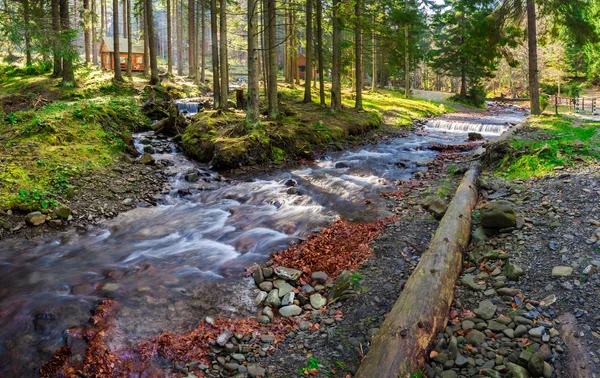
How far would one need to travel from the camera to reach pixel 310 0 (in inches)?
776

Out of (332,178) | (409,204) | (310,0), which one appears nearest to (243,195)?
(332,178)

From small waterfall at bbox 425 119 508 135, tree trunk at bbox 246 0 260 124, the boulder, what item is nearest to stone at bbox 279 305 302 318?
the boulder

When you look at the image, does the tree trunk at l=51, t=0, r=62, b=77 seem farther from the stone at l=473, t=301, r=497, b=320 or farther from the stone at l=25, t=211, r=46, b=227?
the stone at l=473, t=301, r=497, b=320

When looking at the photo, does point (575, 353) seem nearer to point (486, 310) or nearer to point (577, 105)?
point (486, 310)

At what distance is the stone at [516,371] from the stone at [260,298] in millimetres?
3092

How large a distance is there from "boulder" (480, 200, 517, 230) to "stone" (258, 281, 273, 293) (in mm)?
3587

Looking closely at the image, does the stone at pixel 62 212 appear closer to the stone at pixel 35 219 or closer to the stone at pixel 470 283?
the stone at pixel 35 219

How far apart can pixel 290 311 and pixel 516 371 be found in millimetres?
2672

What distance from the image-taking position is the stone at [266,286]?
5761mm

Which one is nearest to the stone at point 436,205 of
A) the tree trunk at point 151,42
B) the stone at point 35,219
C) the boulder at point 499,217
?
the boulder at point 499,217

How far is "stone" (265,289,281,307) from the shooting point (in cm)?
539

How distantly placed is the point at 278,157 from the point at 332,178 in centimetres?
271

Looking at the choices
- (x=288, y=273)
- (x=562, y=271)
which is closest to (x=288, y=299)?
(x=288, y=273)

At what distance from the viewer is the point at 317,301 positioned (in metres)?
5.36
